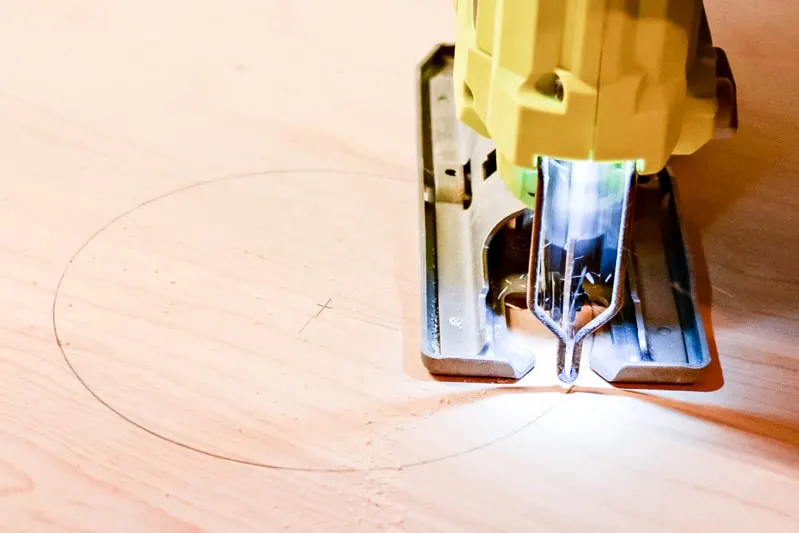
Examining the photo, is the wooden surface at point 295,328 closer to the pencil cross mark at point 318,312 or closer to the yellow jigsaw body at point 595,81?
the pencil cross mark at point 318,312

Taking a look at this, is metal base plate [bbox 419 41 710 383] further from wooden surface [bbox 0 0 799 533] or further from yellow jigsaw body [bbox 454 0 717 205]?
yellow jigsaw body [bbox 454 0 717 205]

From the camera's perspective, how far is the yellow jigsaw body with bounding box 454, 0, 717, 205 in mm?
392

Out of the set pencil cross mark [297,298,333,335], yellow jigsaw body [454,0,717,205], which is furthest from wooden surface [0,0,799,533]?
yellow jigsaw body [454,0,717,205]

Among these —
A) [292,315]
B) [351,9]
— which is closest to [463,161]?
[292,315]

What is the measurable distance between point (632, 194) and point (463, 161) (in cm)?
23

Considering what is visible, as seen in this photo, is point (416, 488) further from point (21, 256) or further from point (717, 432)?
point (21, 256)

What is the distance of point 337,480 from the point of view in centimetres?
46

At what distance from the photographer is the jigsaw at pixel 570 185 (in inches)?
15.7

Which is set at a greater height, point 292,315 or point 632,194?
point 632,194

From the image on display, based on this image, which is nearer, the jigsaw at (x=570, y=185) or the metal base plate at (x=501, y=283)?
the jigsaw at (x=570, y=185)

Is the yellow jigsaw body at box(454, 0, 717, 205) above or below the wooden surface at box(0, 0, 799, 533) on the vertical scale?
above

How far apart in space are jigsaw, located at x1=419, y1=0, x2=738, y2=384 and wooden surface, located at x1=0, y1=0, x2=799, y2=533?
2 centimetres

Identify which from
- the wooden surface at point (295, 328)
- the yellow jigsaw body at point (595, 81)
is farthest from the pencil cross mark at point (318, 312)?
the yellow jigsaw body at point (595, 81)

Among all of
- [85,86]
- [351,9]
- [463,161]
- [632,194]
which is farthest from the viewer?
[351,9]
